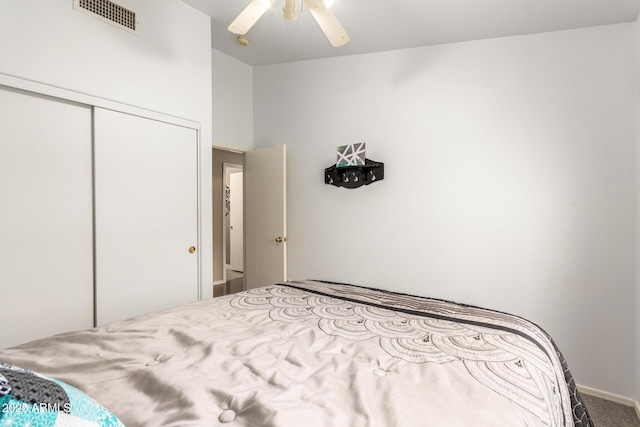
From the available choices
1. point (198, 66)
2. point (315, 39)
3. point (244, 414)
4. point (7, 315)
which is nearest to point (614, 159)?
point (315, 39)

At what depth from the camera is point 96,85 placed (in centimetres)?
199

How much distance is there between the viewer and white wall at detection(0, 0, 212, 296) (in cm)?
173

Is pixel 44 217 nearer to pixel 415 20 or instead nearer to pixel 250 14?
pixel 250 14

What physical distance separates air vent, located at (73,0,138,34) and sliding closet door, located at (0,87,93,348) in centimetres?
58

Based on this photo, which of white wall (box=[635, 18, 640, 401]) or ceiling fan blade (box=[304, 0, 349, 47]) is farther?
white wall (box=[635, 18, 640, 401])

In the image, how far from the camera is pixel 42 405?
517 millimetres

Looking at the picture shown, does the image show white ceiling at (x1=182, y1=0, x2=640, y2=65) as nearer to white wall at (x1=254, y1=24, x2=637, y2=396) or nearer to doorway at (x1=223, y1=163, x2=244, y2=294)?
white wall at (x1=254, y1=24, x2=637, y2=396)

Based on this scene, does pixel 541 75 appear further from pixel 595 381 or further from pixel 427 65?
pixel 595 381

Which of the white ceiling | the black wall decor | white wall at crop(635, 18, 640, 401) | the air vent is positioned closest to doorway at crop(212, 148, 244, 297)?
the black wall decor

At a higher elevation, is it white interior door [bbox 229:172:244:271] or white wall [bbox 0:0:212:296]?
white wall [bbox 0:0:212:296]

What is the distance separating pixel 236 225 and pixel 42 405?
6.10m

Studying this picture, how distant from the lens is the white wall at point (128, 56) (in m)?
1.73

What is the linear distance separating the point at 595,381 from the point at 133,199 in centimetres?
351

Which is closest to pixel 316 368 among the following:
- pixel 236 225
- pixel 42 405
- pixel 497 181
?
pixel 42 405
